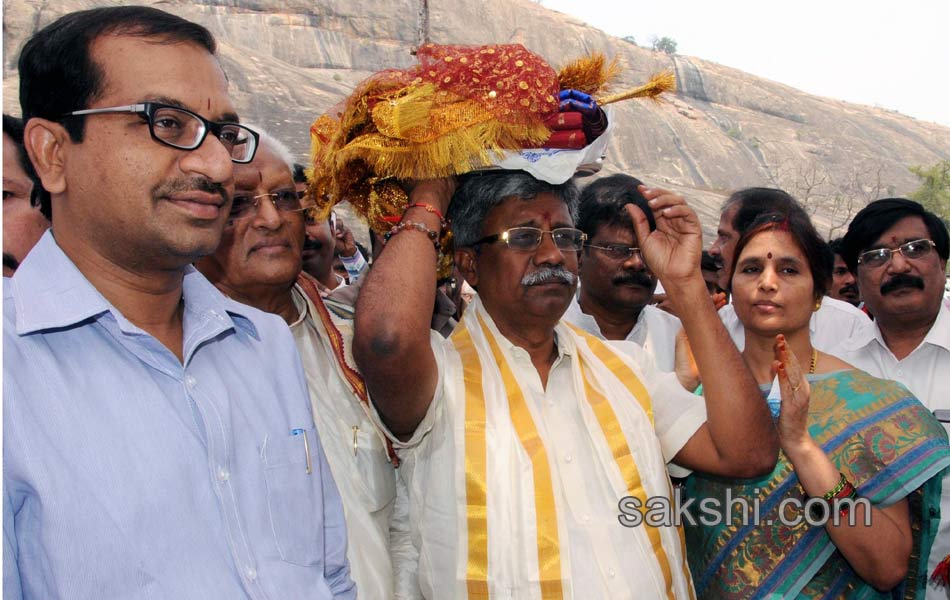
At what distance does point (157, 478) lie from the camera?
4.98ft

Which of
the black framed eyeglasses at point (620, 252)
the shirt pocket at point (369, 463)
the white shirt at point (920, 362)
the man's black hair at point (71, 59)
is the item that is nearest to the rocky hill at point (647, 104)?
the white shirt at point (920, 362)

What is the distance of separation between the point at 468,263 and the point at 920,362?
239 centimetres

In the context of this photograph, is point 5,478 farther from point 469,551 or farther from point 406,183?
point 406,183

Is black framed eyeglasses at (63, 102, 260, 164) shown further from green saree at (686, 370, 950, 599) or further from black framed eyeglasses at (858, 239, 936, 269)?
black framed eyeglasses at (858, 239, 936, 269)

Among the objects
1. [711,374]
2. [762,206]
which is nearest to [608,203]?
[762,206]

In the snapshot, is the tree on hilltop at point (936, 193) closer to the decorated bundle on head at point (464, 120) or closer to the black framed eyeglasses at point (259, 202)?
the decorated bundle on head at point (464, 120)

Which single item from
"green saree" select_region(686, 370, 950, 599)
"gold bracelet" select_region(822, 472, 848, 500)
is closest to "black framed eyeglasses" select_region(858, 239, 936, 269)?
"green saree" select_region(686, 370, 950, 599)

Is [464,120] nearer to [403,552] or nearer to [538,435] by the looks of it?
[538,435]

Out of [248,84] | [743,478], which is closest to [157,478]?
[743,478]

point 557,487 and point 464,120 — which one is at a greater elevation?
point 464,120

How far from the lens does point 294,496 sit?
1824 mm

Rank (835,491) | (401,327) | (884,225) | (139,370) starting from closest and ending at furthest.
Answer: (139,370), (401,327), (835,491), (884,225)

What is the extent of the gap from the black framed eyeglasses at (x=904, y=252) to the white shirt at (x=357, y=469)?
2.67 metres

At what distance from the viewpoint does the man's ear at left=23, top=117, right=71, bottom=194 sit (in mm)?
1669
